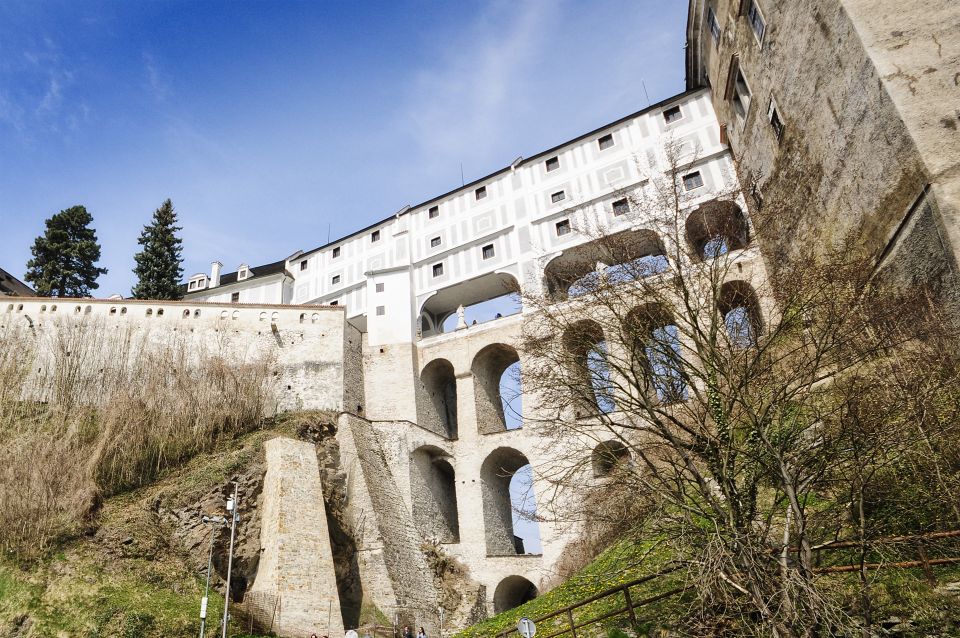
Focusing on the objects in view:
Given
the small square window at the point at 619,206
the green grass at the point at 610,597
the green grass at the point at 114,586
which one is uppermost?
the small square window at the point at 619,206

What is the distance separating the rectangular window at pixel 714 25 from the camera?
25.1m

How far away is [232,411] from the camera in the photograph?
24.8 m

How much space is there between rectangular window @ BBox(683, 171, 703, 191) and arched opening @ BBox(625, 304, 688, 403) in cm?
2013

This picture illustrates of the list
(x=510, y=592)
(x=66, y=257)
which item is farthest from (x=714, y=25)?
(x=66, y=257)

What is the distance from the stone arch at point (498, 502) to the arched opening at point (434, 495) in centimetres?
175

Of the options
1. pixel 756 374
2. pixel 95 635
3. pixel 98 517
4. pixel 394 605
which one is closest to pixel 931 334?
pixel 756 374

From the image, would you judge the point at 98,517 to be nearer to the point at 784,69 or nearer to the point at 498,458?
the point at 498,458

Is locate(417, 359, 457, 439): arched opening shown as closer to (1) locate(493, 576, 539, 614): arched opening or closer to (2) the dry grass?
(2) the dry grass

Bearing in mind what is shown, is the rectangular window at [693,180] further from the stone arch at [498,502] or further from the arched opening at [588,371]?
the arched opening at [588,371]

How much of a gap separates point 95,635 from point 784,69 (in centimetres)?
2515

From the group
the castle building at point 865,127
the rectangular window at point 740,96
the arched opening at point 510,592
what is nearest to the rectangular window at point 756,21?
the castle building at point 865,127

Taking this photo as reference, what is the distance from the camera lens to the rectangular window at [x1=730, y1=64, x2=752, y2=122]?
78.0 feet

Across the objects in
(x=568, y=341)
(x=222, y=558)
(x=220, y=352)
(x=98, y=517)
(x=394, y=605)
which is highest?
(x=220, y=352)

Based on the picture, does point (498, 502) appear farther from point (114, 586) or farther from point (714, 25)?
point (714, 25)
